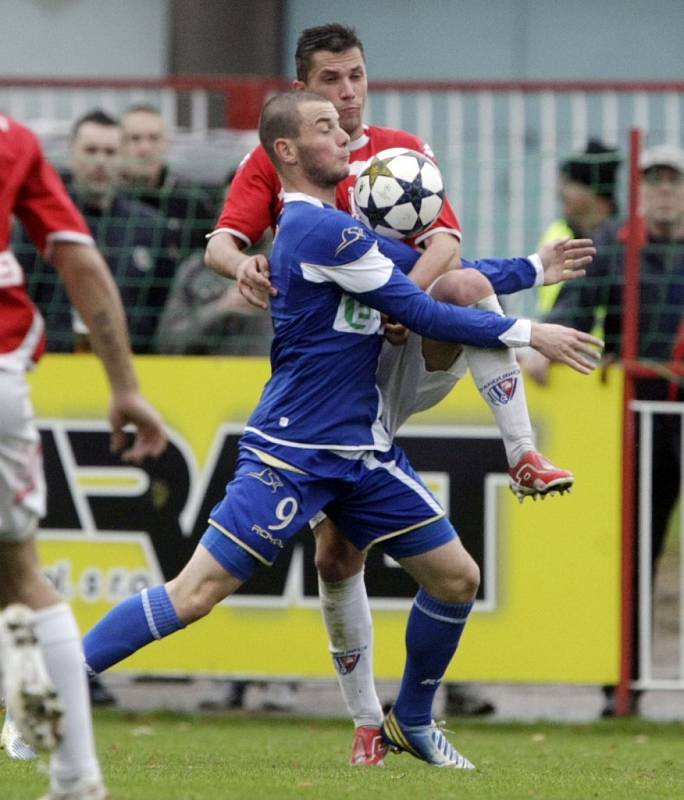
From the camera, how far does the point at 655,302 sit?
953cm

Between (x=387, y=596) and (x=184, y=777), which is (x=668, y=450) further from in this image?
(x=184, y=777)

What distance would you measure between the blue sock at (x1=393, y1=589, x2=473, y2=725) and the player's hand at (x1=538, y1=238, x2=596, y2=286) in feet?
3.92

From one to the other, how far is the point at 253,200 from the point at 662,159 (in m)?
3.15

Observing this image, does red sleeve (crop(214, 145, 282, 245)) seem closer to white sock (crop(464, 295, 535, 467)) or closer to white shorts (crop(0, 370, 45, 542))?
white sock (crop(464, 295, 535, 467))

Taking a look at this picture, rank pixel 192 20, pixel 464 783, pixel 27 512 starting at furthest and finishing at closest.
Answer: pixel 192 20, pixel 464 783, pixel 27 512

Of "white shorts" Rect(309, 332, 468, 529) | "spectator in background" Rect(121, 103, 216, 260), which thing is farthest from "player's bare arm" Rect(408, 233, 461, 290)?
"spectator in background" Rect(121, 103, 216, 260)

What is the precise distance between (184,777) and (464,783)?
0.91 m

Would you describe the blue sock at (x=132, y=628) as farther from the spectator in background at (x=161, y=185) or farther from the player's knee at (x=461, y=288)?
the spectator in background at (x=161, y=185)

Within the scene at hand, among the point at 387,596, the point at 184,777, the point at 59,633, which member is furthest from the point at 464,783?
the point at 387,596

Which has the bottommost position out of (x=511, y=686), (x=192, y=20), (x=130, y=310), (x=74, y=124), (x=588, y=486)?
(x=511, y=686)

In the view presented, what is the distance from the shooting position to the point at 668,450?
31.3ft

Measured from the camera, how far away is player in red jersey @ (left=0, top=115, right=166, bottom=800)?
4598 millimetres

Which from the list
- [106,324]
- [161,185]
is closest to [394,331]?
[106,324]

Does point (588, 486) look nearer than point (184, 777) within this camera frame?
No
